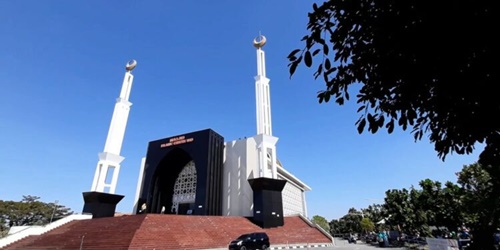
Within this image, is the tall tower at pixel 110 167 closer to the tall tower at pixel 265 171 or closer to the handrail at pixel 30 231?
the handrail at pixel 30 231

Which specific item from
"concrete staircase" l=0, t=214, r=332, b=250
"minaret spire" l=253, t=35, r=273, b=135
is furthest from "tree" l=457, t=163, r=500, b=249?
"minaret spire" l=253, t=35, r=273, b=135

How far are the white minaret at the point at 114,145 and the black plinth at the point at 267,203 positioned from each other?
17.7 metres

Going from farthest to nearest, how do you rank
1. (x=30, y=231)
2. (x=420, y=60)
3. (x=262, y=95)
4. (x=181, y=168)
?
1. (x=181, y=168)
2. (x=262, y=95)
3. (x=30, y=231)
4. (x=420, y=60)

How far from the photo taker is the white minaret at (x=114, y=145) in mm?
31344

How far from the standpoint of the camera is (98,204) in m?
29.8

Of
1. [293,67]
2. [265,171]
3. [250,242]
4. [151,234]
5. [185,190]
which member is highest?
[265,171]

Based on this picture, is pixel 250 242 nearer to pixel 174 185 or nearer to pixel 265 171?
pixel 265 171

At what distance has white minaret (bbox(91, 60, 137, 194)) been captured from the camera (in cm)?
3134

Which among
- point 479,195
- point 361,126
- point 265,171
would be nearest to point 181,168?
point 265,171

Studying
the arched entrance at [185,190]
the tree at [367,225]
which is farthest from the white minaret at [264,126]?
the tree at [367,225]

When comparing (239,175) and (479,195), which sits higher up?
(239,175)

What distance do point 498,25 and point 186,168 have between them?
123ft

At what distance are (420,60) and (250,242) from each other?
50.9ft

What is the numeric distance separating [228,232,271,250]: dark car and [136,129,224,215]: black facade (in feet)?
46.6
